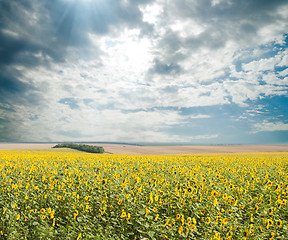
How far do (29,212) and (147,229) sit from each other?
396 centimetres

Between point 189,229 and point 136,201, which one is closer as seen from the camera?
point 189,229

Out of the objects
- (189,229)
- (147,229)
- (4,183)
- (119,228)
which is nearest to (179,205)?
(189,229)

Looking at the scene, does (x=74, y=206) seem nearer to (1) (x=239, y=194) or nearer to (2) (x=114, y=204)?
(2) (x=114, y=204)

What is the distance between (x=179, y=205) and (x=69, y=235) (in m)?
3.39

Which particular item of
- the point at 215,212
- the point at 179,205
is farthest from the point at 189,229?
the point at 215,212

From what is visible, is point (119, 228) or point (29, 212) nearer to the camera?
point (119, 228)

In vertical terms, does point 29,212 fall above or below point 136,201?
below

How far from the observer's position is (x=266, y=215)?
21.2 feet

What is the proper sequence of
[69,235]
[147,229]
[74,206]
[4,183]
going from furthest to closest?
[4,183]
[74,206]
[147,229]
[69,235]

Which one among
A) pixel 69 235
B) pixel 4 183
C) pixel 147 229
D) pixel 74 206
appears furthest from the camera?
pixel 4 183

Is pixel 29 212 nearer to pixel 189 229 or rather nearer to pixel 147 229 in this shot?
pixel 147 229

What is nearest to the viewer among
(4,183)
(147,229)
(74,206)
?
(147,229)

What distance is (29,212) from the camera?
21.2 feet

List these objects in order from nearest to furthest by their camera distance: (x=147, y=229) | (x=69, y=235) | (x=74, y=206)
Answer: (x=69, y=235), (x=147, y=229), (x=74, y=206)
